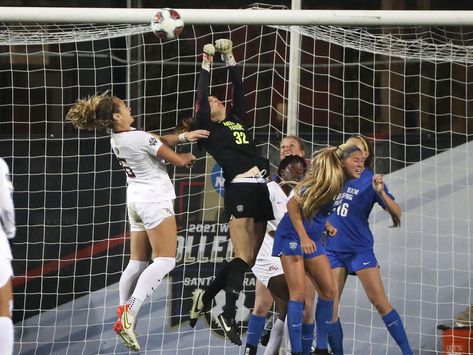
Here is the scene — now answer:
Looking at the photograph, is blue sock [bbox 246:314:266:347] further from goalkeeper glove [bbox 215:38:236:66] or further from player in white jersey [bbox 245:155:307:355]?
goalkeeper glove [bbox 215:38:236:66]

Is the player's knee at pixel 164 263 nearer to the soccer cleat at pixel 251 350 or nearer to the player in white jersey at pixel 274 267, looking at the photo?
the player in white jersey at pixel 274 267

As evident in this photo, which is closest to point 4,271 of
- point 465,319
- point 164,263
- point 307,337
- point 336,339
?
point 164,263

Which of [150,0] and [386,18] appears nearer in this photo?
[386,18]

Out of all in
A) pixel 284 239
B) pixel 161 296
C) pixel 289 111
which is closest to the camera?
pixel 284 239

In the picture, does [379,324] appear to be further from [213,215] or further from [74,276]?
[74,276]

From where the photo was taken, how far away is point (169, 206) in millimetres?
9594

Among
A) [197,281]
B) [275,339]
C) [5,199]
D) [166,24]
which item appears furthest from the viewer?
[197,281]

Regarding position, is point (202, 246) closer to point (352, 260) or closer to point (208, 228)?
point (208, 228)

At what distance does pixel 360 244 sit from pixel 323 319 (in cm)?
81

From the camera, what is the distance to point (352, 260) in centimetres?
997

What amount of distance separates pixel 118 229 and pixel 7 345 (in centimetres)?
461

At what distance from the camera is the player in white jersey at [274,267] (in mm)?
9766

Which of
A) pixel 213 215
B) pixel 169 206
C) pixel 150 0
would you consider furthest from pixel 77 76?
pixel 169 206

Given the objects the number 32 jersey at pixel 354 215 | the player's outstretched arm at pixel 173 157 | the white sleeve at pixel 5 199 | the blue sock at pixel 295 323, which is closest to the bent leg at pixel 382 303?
the number 32 jersey at pixel 354 215
